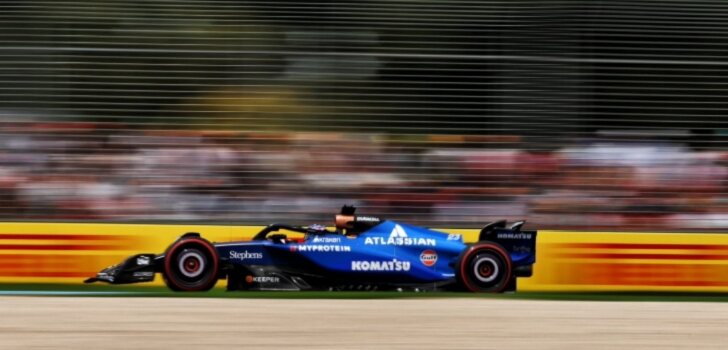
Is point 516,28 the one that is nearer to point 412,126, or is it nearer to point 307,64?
point 412,126

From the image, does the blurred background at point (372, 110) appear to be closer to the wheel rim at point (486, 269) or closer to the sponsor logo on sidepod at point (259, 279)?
the wheel rim at point (486, 269)

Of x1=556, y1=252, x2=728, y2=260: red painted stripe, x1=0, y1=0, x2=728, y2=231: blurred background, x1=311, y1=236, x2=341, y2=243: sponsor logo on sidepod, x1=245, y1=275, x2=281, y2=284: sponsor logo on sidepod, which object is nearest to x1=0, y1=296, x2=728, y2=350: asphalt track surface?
x1=245, y1=275, x2=281, y2=284: sponsor logo on sidepod

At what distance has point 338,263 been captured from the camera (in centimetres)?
891

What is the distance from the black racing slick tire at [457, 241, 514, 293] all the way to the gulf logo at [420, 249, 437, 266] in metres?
0.24

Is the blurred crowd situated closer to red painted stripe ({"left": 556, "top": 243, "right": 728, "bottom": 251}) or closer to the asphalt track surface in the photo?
A: red painted stripe ({"left": 556, "top": 243, "right": 728, "bottom": 251})

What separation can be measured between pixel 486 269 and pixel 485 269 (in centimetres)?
1

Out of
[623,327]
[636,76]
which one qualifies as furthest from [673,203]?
[623,327]

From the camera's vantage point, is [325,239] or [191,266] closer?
[191,266]

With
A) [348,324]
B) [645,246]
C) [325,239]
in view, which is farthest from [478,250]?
[348,324]

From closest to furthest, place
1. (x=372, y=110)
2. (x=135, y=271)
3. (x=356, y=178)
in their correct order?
(x=135, y=271) → (x=356, y=178) → (x=372, y=110)

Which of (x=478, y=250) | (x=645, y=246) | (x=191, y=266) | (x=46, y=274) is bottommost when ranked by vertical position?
(x=46, y=274)

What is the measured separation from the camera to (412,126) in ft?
36.5

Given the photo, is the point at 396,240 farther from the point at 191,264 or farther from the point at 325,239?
the point at 191,264

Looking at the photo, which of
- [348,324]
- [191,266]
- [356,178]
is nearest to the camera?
[348,324]
